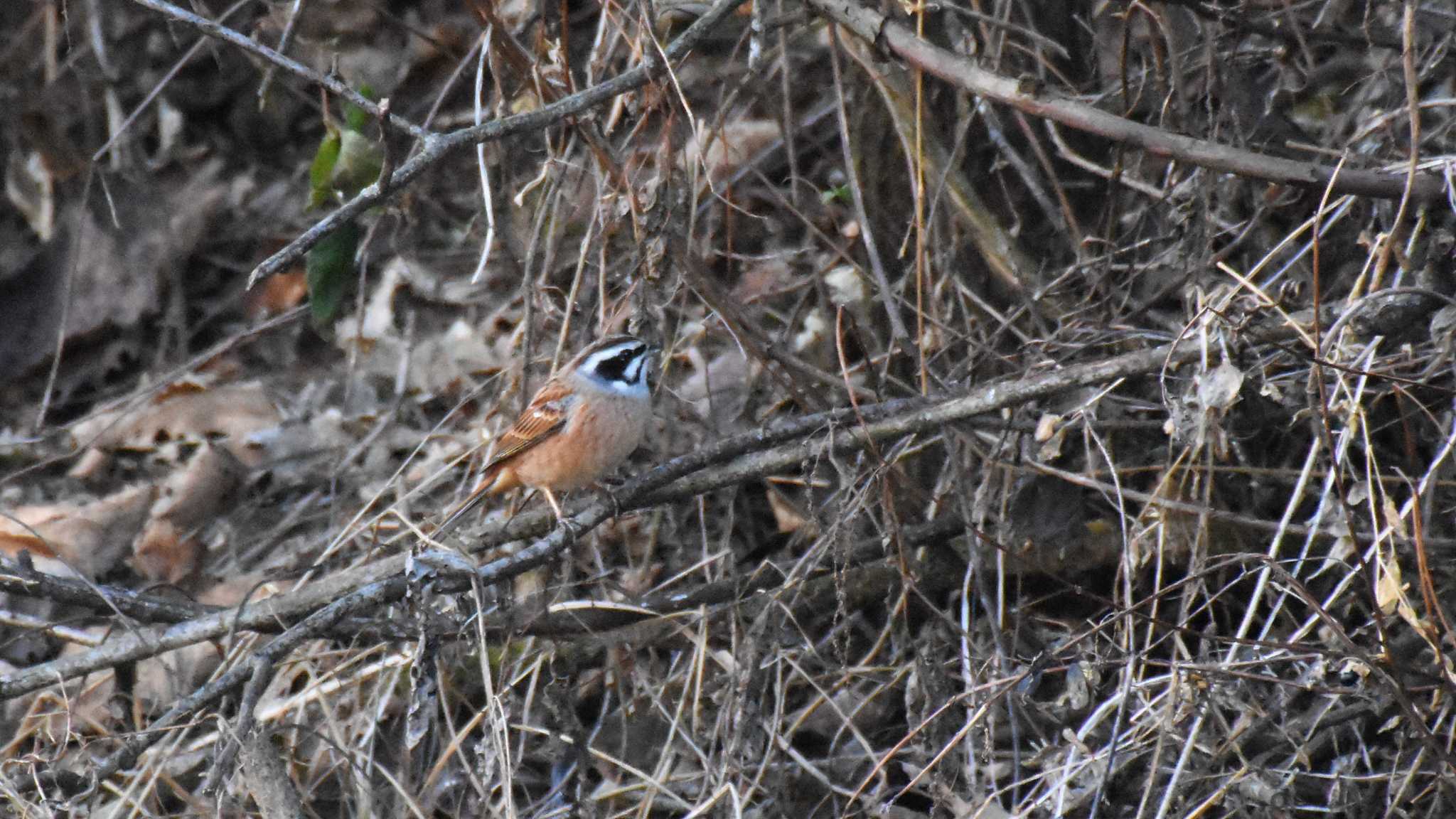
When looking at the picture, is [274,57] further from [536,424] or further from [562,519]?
[536,424]

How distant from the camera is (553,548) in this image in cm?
472

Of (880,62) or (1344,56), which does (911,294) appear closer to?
(880,62)

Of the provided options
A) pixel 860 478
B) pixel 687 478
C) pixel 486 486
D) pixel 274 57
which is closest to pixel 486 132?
pixel 274 57

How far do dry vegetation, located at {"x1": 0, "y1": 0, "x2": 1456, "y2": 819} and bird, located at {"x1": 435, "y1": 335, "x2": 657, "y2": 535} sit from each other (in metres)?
0.13

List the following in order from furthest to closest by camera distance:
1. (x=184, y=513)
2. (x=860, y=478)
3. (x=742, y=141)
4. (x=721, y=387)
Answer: (x=742, y=141), (x=184, y=513), (x=721, y=387), (x=860, y=478)

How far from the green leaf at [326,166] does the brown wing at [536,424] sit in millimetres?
1191

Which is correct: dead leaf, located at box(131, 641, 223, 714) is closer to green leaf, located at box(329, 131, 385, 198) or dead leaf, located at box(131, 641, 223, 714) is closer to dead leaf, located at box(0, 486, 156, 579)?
dead leaf, located at box(0, 486, 156, 579)

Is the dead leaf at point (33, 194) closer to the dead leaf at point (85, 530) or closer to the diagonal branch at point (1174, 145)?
the dead leaf at point (85, 530)

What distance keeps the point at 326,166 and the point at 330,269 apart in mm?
413

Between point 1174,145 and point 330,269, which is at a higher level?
point 1174,145

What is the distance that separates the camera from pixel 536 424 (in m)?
5.73

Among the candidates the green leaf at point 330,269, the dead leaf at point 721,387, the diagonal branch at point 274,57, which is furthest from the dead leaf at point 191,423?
the diagonal branch at point 274,57

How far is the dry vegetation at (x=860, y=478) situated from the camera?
4324 millimetres

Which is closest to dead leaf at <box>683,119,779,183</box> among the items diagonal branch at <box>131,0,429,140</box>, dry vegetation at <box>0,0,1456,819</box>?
dry vegetation at <box>0,0,1456,819</box>
